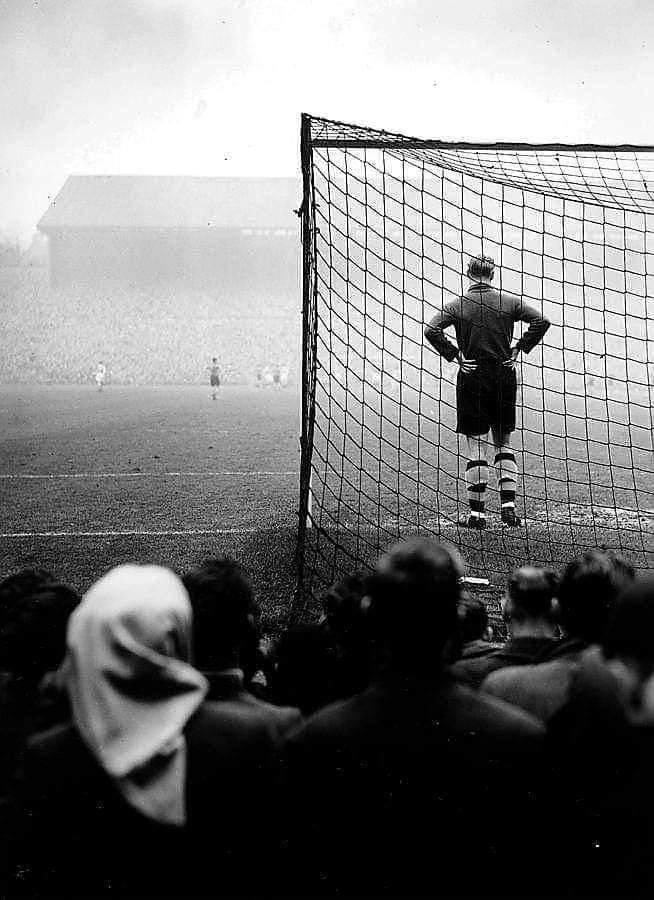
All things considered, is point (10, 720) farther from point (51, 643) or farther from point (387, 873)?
point (387, 873)

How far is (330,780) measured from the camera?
4.85 ft

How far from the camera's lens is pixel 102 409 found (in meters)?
19.5

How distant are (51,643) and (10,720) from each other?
232 millimetres

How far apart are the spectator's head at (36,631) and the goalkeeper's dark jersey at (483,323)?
4236mm

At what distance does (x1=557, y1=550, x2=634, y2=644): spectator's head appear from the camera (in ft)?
6.78

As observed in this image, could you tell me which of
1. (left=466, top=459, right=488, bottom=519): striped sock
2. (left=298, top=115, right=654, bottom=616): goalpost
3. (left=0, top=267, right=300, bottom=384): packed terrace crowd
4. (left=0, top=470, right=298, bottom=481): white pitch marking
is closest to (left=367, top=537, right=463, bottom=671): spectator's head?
(left=298, top=115, right=654, bottom=616): goalpost

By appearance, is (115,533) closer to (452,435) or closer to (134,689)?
(134,689)

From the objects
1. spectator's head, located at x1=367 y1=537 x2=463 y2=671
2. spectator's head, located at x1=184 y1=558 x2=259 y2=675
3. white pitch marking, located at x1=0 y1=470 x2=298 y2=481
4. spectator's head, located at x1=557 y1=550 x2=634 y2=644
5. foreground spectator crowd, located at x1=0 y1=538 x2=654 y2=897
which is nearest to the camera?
foreground spectator crowd, located at x1=0 y1=538 x2=654 y2=897

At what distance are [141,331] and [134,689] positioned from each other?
156ft

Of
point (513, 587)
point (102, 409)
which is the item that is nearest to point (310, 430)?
point (513, 587)

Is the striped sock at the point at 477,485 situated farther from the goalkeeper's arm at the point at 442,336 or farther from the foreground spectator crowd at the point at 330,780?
the foreground spectator crowd at the point at 330,780

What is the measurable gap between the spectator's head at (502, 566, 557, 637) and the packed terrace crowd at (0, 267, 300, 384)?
3699 centimetres

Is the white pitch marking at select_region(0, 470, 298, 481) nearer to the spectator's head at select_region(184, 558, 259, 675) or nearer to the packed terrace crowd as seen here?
the spectator's head at select_region(184, 558, 259, 675)

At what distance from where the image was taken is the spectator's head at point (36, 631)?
6.14ft
